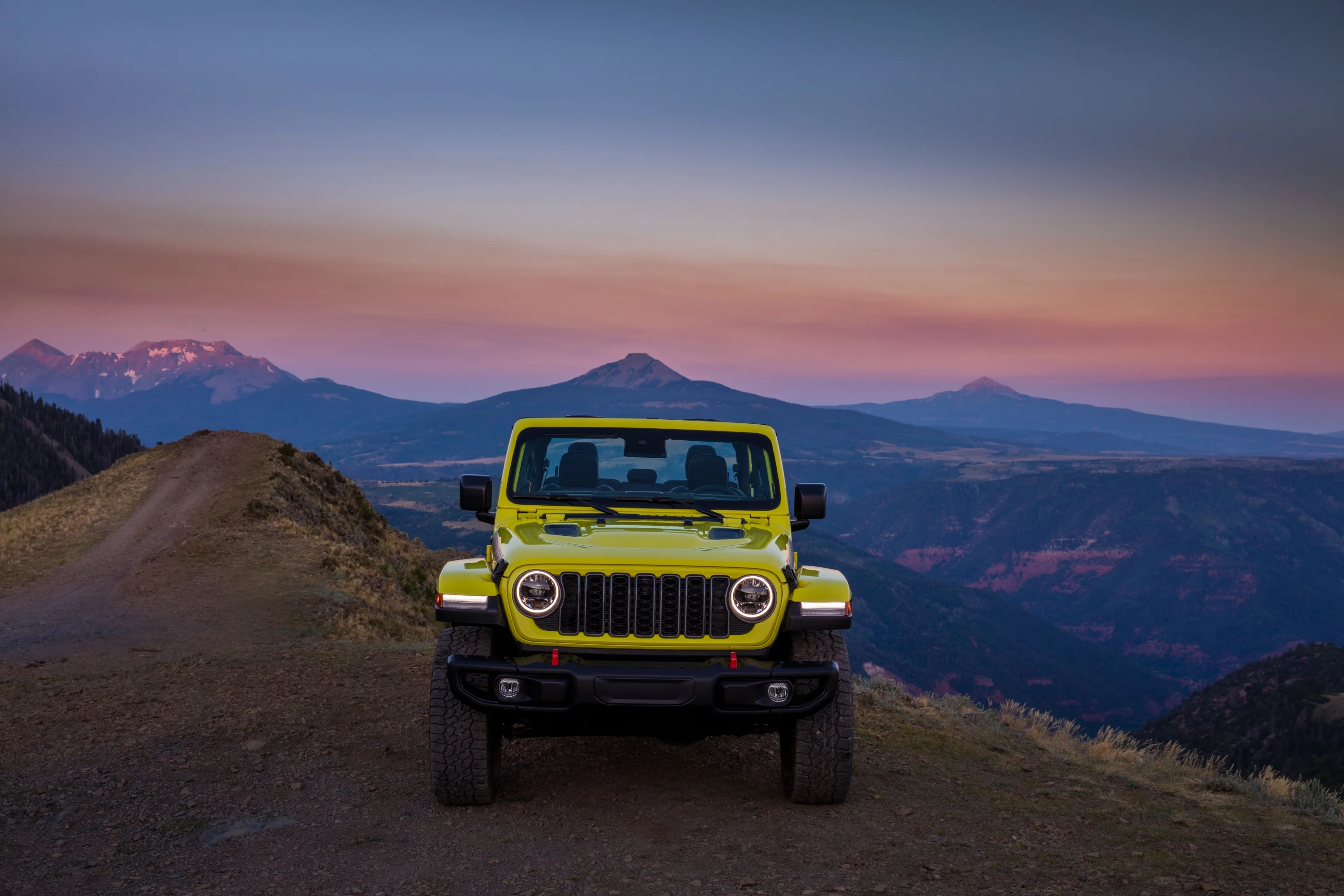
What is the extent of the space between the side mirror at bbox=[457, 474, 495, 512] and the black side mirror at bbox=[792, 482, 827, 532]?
2.24 meters

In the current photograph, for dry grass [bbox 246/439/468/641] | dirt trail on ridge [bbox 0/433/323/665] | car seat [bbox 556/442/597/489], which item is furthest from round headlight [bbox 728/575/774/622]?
dirt trail on ridge [bbox 0/433/323/665]

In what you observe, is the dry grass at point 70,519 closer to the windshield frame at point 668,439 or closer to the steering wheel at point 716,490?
the windshield frame at point 668,439

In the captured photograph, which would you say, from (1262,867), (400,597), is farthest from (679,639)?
(400,597)

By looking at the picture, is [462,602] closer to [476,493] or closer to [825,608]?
[476,493]

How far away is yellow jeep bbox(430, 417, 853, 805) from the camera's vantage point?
576 cm

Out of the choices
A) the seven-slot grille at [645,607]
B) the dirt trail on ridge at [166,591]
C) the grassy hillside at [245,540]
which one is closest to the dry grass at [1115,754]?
the seven-slot grille at [645,607]

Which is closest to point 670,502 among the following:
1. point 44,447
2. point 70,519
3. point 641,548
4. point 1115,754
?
point 641,548

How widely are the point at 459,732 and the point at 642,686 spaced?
1.40 metres

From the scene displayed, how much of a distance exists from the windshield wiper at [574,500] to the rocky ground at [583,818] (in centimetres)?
200

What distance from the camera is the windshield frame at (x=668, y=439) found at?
732 cm

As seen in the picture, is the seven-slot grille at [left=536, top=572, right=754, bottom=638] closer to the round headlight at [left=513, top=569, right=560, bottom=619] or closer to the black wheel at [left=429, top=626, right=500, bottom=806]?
the round headlight at [left=513, top=569, right=560, bottom=619]

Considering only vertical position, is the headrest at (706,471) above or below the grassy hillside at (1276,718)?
above

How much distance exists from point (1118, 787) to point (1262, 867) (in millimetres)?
2184

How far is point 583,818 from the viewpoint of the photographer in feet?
21.4
